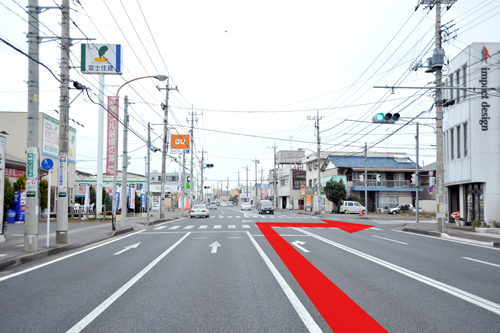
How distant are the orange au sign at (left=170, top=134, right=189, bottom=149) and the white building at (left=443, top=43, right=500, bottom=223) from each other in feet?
103

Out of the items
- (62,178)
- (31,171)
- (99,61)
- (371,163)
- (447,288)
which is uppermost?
(99,61)

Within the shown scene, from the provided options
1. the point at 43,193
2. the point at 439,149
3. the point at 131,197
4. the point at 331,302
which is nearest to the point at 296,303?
the point at 331,302

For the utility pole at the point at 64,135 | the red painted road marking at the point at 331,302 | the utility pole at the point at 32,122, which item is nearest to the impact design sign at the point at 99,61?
the utility pole at the point at 64,135

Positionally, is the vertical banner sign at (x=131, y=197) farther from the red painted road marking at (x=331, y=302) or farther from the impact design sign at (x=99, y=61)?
the red painted road marking at (x=331, y=302)

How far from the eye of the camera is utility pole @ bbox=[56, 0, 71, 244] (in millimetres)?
14430

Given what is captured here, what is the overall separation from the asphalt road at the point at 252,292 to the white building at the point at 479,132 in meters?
13.8

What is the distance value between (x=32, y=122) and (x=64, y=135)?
2443 millimetres

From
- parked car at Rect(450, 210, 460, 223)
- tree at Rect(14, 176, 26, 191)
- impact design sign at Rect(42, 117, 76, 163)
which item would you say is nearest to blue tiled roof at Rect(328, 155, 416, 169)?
parked car at Rect(450, 210, 460, 223)

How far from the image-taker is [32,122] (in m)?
12.4

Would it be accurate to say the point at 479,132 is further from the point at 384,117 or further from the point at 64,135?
the point at 64,135

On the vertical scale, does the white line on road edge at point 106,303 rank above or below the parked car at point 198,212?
above

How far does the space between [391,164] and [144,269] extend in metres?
54.9

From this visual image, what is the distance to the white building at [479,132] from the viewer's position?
2425cm

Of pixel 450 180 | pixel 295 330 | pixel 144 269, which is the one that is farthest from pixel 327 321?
pixel 450 180
